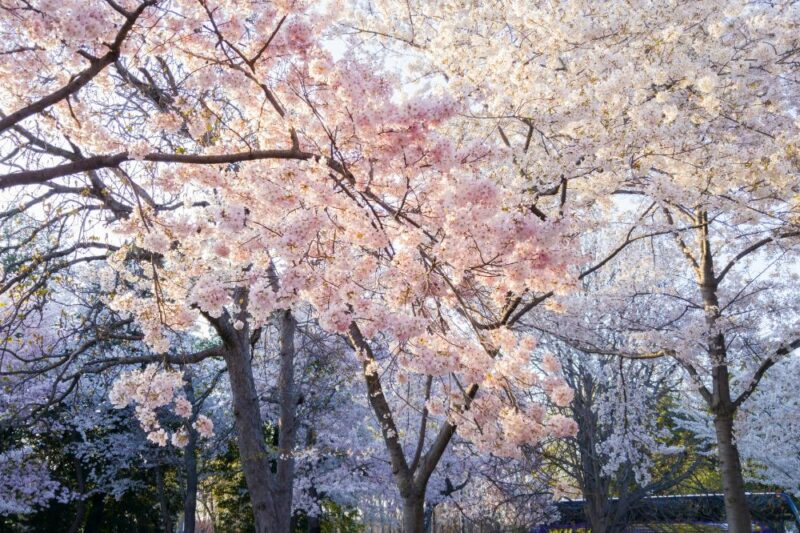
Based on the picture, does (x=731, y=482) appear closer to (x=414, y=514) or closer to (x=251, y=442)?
(x=414, y=514)

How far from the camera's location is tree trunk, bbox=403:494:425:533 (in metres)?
6.50

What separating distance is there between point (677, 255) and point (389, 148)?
34.7 ft

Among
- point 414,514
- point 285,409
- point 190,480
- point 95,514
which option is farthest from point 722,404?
point 95,514

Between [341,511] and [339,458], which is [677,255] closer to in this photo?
[339,458]

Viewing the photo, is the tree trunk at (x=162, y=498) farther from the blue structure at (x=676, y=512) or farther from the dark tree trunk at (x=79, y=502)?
the blue structure at (x=676, y=512)

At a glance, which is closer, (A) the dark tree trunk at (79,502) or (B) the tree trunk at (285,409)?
(B) the tree trunk at (285,409)

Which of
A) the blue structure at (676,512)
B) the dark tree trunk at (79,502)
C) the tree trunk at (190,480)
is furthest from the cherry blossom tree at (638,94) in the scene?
the dark tree trunk at (79,502)

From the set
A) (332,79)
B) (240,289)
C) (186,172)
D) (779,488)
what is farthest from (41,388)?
(779,488)

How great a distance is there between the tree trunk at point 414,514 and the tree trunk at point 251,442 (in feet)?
5.65

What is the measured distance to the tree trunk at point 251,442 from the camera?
24.1 feet

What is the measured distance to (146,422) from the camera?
19.0 ft

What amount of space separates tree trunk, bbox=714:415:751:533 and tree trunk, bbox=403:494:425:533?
449 centimetres

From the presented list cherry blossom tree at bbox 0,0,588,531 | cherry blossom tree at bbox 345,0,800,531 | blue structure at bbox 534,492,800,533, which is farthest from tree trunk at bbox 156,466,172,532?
cherry blossom tree at bbox 345,0,800,531

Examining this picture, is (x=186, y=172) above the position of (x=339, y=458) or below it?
above
